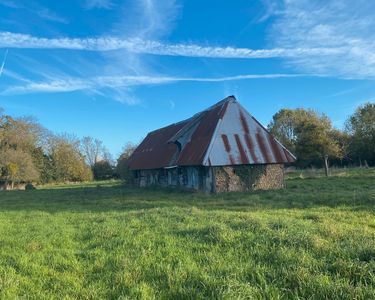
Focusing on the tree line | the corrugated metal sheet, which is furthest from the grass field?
the tree line

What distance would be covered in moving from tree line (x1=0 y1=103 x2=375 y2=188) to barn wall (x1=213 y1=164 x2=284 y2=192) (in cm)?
1416

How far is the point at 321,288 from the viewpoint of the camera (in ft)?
15.3

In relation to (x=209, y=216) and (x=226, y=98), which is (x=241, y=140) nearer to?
(x=226, y=98)

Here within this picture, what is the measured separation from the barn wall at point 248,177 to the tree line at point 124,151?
14163 mm

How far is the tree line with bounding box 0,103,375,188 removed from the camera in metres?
42.4

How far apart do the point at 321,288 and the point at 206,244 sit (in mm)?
3291

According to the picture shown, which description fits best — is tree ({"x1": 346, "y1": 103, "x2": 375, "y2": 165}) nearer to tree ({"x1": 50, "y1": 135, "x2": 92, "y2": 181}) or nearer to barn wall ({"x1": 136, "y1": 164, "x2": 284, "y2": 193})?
barn wall ({"x1": 136, "y1": 164, "x2": 284, "y2": 193})

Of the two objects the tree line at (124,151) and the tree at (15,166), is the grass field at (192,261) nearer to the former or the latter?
the tree line at (124,151)

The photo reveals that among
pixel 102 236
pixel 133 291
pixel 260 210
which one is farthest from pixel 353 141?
pixel 133 291

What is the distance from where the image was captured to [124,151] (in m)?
60.7

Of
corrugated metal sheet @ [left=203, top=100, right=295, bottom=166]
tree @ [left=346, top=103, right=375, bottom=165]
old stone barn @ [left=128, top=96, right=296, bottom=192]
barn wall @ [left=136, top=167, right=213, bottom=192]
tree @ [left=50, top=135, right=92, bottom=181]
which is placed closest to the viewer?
corrugated metal sheet @ [left=203, top=100, right=295, bottom=166]

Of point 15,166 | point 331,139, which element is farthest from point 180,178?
point 15,166

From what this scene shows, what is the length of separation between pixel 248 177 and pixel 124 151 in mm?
38630

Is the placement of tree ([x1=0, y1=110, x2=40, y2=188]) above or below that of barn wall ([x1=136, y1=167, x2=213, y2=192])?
above
